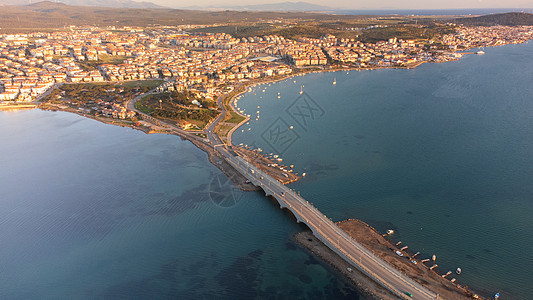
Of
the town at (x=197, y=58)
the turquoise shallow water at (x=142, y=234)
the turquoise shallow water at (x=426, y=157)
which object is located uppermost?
the town at (x=197, y=58)

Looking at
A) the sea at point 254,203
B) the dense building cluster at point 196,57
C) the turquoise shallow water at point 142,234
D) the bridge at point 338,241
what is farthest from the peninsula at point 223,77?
the turquoise shallow water at point 142,234

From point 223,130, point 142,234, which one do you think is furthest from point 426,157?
point 142,234

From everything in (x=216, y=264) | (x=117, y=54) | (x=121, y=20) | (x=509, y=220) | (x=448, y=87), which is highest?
(x=121, y=20)

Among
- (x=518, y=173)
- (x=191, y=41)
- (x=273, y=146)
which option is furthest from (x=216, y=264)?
(x=191, y=41)

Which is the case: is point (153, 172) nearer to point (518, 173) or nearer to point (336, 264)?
point (336, 264)

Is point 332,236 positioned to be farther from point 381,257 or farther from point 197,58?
point 197,58

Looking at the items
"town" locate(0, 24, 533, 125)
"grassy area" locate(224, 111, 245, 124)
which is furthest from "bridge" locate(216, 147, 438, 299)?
"town" locate(0, 24, 533, 125)

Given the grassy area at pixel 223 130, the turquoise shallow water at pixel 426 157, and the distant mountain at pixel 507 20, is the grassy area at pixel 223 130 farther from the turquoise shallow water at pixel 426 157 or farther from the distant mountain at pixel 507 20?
the distant mountain at pixel 507 20
